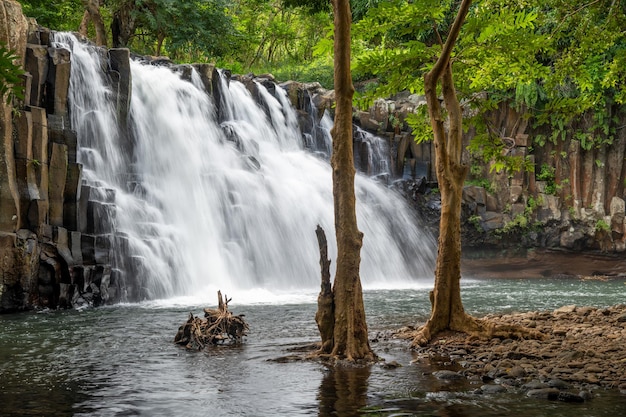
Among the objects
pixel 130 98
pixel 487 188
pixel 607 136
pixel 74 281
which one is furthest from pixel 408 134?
pixel 74 281

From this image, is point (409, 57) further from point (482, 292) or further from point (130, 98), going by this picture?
point (130, 98)

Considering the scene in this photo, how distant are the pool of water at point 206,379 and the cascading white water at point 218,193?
6895 mm

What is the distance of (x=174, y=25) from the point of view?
35812mm

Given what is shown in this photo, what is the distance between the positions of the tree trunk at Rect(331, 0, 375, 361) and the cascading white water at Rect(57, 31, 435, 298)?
11799 millimetres

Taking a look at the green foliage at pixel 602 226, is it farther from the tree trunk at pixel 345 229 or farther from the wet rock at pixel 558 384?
the wet rock at pixel 558 384

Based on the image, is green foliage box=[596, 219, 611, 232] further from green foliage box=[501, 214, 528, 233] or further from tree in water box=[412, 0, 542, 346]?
tree in water box=[412, 0, 542, 346]

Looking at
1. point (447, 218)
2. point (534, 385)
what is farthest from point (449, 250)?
point (534, 385)

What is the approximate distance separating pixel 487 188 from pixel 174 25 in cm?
1776

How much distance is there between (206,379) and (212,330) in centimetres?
280

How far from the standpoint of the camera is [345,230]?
9.66 metres

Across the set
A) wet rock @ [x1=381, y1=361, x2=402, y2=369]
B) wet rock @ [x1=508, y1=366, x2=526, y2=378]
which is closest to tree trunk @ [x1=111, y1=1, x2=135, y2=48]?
wet rock @ [x1=381, y1=361, x2=402, y2=369]

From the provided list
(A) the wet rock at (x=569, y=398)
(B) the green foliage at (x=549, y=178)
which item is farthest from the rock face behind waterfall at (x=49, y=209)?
(B) the green foliage at (x=549, y=178)

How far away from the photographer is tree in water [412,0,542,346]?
36.6 feet

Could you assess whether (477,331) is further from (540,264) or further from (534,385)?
(540,264)
